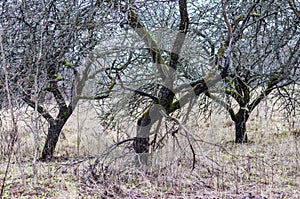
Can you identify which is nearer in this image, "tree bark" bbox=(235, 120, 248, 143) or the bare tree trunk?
the bare tree trunk

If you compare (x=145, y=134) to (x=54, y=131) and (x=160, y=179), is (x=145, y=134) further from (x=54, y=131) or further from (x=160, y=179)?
(x=54, y=131)

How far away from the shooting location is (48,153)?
6918 mm

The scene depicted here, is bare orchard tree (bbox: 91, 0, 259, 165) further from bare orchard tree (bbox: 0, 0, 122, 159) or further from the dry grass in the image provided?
bare orchard tree (bbox: 0, 0, 122, 159)

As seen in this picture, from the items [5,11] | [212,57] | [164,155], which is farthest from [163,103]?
[5,11]

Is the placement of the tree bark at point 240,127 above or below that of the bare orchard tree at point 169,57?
below

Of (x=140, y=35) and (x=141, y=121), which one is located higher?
(x=140, y=35)

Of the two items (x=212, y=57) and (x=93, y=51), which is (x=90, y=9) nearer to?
(x=93, y=51)

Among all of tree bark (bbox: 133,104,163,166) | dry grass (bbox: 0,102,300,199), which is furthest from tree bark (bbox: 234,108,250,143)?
tree bark (bbox: 133,104,163,166)

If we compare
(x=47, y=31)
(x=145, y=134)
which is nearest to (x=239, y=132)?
(x=145, y=134)

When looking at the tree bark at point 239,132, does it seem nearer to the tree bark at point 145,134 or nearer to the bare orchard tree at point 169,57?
the bare orchard tree at point 169,57

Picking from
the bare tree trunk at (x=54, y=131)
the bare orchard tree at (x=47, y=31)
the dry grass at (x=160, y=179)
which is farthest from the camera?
the bare tree trunk at (x=54, y=131)

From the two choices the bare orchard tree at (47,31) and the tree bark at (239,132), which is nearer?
the bare orchard tree at (47,31)

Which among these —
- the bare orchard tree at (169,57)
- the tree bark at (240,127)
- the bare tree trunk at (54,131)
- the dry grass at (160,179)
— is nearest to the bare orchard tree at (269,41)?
the bare orchard tree at (169,57)

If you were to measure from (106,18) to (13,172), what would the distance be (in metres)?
2.86
